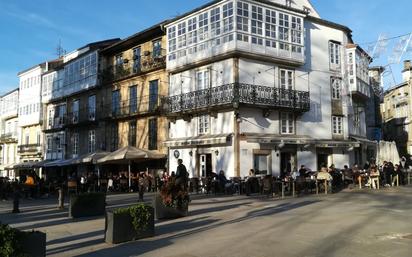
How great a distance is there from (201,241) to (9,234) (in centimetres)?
426

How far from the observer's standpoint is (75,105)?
43.5 meters

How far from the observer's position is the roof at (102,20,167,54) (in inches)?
1262

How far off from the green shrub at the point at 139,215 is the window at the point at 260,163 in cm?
1707

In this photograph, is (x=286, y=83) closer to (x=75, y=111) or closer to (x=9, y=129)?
(x=75, y=111)

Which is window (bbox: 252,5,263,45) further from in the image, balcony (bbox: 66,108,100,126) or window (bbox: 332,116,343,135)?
balcony (bbox: 66,108,100,126)

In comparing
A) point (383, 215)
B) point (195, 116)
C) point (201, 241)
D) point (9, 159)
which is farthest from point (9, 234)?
point (9, 159)

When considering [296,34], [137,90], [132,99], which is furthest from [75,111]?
[296,34]

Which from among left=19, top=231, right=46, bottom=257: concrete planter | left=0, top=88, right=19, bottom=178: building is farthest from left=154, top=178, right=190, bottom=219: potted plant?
left=0, top=88, right=19, bottom=178: building

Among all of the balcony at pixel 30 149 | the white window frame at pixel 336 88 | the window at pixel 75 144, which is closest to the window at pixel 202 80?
the white window frame at pixel 336 88

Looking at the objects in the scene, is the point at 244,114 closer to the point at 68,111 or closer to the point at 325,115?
the point at 325,115

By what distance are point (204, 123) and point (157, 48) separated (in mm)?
7547

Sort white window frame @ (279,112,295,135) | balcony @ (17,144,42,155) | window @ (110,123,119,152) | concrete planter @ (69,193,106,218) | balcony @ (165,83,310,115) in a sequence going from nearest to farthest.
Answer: concrete planter @ (69,193,106,218) < balcony @ (165,83,310,115) < white window frame @ (279,112,295,135) < window @ (110,123,119,152) < balcony @ (17,144,42,155)

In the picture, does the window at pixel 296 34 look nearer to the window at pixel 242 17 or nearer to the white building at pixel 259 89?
the white building at pixel 259 89

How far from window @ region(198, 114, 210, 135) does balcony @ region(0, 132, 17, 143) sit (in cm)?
3833
